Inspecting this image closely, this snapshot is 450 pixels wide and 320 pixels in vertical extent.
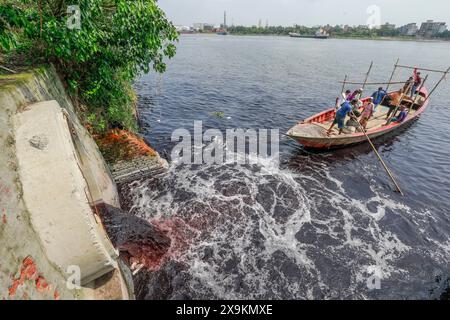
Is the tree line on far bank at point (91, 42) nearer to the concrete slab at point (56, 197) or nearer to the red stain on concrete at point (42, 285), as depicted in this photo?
the concrete slab at point (56, 197)

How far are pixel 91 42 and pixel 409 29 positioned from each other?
196 metres

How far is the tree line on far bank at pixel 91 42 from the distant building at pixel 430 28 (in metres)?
192

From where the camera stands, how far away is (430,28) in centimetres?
15512

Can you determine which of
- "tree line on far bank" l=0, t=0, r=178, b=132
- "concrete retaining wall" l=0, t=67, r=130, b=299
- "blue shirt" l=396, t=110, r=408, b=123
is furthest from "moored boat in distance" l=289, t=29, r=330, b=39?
"concrete retaining wall" l=0, t=67, r=130, b=299

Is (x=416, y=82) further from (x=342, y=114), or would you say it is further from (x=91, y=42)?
(x=91, y=42)

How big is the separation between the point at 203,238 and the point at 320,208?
5610 mm

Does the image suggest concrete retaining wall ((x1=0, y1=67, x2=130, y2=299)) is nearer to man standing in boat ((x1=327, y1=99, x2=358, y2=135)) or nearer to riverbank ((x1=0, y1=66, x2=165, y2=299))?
riverbank ((x1=0, y1=66, x2=165, y2=299))

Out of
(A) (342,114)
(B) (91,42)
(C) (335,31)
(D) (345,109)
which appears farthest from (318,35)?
(B) (91,42)

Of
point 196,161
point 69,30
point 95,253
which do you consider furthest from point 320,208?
point 69,30

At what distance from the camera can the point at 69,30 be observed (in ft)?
25.7

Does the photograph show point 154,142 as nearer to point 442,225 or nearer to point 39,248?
point 39,248

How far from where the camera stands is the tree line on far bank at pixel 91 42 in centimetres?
766

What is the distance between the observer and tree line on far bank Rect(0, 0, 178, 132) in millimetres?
7664

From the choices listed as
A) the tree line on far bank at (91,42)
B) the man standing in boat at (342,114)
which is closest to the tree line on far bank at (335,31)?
the man standing in boat at (342,114)
